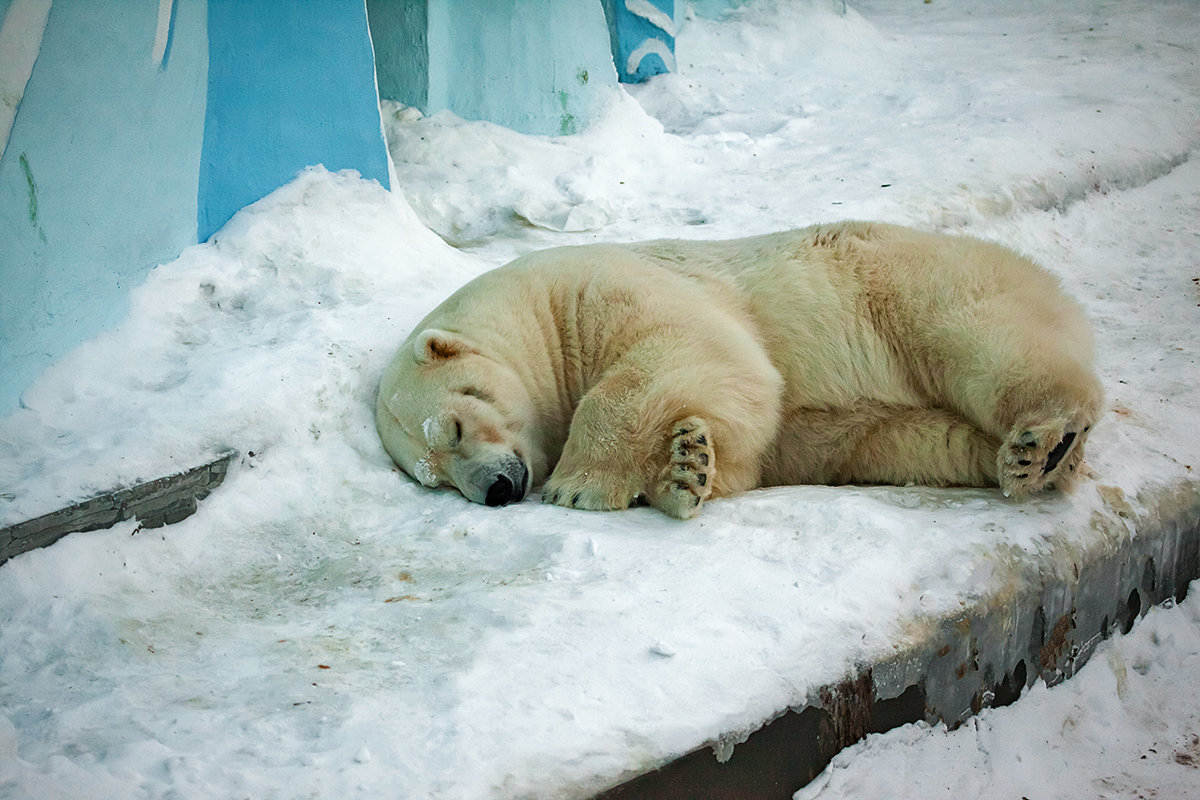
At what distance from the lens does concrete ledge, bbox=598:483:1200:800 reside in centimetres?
209

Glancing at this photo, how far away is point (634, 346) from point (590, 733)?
71.0 inches

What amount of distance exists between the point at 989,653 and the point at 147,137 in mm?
3676

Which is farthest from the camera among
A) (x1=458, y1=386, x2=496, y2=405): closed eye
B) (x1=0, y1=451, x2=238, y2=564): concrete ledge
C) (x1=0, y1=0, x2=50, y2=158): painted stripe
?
(x1=458, y1=386, x2=496, y2=405): closed eye

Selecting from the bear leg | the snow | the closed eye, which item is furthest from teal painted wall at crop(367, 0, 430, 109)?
the bear leg

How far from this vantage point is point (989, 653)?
2543 mm

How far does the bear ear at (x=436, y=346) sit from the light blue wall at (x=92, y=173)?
3.94ft

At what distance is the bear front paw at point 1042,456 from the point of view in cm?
291

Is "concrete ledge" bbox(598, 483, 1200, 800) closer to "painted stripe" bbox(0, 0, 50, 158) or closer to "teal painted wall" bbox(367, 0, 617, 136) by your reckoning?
"painted stripe" bbox(0, 0, 50, 158)

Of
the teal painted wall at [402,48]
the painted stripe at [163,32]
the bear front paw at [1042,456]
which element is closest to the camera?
the bear front paw at [1042,456]

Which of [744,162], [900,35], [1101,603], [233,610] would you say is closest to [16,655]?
[233,610]

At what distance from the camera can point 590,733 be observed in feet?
6.61

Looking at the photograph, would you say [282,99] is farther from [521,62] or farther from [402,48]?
[521,62]

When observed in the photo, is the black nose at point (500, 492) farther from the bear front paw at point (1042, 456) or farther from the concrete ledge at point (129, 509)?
the bear front paw at point (1042, 456)

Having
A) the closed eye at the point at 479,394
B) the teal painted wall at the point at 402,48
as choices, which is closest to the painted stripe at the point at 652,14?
the teal painted wall at the point at 402,48
